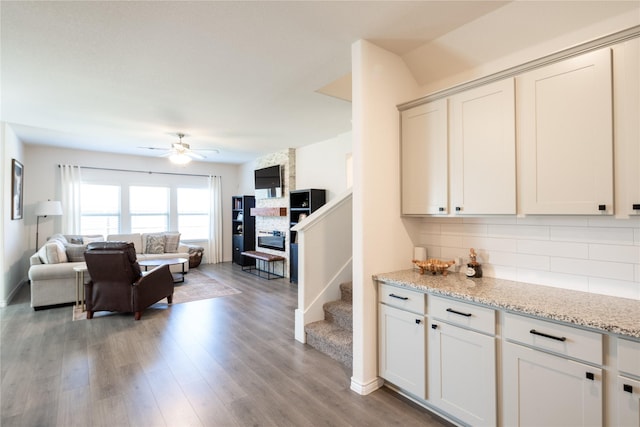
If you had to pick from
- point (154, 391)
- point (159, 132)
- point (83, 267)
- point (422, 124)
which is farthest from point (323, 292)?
point (159, 132)

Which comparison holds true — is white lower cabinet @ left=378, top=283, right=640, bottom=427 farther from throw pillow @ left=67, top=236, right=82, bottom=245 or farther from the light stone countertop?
throw pillow @ left=67, top=236, right=82, bottom=245

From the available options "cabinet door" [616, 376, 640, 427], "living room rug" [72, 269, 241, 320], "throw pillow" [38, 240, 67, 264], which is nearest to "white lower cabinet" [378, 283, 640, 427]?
"cabinet door" [616, 376, 640, 427]

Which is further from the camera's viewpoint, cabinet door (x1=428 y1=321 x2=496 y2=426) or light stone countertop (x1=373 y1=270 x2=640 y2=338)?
cabinet door (x1=428 y1=321 x2=496 y2=426)

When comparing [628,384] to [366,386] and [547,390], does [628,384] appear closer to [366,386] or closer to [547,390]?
[547,390]

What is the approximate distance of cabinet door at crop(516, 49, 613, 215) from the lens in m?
1.65

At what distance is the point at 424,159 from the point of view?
8.14 feet

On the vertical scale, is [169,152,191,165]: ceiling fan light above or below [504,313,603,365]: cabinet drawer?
above

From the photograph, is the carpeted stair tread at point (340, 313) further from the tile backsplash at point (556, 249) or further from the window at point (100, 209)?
the window at point (100, 209)

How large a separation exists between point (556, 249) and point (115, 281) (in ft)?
15.7

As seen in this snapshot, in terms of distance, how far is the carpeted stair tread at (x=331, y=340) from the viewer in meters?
2.80

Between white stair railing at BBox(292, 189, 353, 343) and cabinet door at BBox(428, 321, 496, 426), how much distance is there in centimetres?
153

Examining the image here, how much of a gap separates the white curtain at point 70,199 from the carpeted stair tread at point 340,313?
6395 mm

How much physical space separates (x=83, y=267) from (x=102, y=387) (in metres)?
2.61

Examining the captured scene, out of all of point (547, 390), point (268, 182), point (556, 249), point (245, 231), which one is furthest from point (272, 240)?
point (547, 390)
